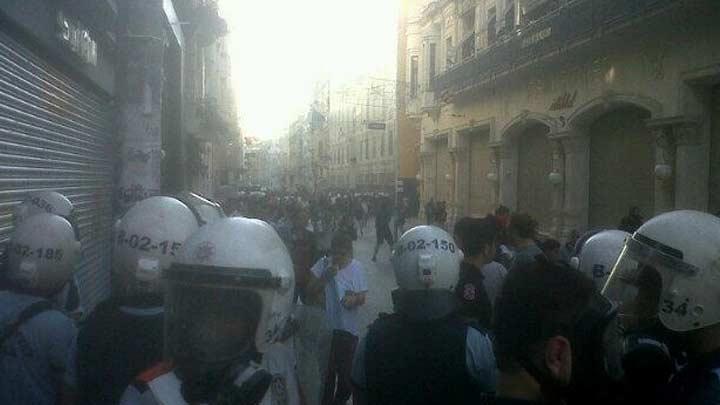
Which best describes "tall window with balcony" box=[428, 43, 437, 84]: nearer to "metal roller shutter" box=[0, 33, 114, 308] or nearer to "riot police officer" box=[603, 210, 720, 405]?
"metal roller shutter" box=[0, 33, 114, 308]

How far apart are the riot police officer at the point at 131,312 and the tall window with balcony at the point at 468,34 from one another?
22181 millimetres

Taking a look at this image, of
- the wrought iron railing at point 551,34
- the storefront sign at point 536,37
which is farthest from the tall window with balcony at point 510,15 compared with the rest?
the storefront sign at point 536,37

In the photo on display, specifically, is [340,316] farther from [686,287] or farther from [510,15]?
[510,15]

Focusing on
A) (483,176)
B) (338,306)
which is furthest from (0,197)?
(483,176)

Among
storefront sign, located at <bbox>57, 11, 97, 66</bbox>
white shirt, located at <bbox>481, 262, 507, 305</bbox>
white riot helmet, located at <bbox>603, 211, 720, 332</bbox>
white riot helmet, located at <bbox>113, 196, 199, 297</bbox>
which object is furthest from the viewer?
storefront sign, located at <bbox>57, 11, 97, 66</bbox>

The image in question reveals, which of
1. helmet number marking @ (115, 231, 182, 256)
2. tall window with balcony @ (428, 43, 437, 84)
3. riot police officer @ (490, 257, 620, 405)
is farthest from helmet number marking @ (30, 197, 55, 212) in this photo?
tall window with balcony @ (428, 43, 437, 84)

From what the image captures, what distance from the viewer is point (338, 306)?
5277 mm

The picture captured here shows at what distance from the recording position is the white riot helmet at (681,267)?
2105mm

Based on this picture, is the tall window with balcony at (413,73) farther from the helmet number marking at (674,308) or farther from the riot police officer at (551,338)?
the riot police officer at (551,338)

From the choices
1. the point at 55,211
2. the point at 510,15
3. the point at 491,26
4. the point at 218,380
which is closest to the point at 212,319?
the point at 218,380

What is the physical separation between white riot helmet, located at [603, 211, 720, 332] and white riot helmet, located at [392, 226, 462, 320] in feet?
2.59

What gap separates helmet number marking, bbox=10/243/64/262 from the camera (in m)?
2.89

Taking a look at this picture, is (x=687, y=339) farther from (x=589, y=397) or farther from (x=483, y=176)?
(x=483, y=176)

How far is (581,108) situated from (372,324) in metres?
15.3
